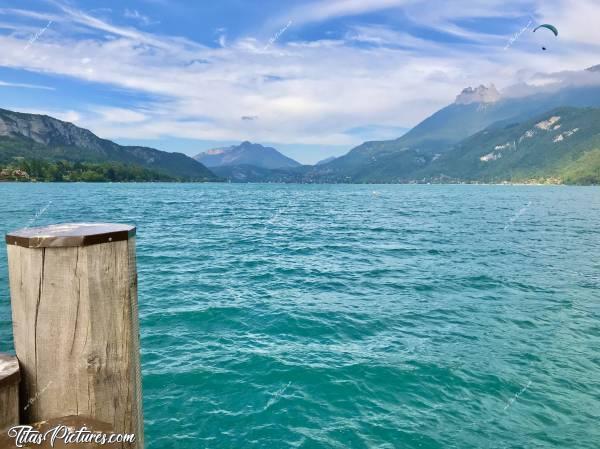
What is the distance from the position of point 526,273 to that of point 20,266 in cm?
2563

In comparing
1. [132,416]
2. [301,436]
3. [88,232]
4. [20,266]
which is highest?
[88,232]

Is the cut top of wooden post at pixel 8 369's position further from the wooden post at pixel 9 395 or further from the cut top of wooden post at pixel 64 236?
the cut top of wooden post at pixel 64 236

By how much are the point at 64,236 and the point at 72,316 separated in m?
0.64

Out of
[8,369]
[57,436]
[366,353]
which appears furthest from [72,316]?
[366,353]

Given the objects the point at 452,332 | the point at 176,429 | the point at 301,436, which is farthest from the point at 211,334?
the point at 452,332

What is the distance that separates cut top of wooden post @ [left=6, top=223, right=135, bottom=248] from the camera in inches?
114

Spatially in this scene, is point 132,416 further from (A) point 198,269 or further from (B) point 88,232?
(A) point 198,269

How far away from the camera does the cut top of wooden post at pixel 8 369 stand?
2.94 meters

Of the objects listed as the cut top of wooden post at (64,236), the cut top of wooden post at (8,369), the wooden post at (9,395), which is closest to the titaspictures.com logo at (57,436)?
the wooden post at (9,395)

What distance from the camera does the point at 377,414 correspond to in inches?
361

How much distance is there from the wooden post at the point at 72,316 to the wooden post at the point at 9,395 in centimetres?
8

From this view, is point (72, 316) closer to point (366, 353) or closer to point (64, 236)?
point (64, 236)

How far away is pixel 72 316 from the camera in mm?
3066

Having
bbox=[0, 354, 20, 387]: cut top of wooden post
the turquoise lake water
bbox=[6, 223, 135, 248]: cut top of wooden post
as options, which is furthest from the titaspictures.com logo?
the turquoise lake water
